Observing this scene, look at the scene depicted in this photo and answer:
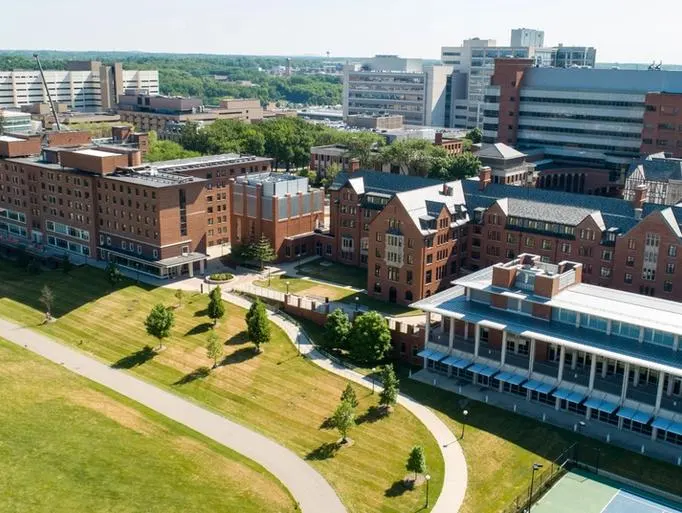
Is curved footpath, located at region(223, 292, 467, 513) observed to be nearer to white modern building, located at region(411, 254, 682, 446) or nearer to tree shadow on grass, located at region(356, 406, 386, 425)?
tree shadow on grass, located at region(356, 406, 386, 425)

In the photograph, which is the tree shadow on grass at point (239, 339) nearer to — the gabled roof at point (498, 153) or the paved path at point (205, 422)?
the paved path at point (205, 422)

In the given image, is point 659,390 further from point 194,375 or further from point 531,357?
point 194,375

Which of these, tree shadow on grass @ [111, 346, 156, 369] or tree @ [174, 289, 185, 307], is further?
tree @ [174, 289, 185, 307]

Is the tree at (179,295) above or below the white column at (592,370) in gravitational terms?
below

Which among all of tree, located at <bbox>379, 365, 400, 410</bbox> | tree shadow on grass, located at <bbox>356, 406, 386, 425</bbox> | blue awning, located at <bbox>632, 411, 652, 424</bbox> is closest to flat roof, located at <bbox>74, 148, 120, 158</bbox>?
tree, located at <bbox>379, 365, 400, 410</bbox>

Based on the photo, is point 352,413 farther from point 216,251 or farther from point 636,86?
point 636,86

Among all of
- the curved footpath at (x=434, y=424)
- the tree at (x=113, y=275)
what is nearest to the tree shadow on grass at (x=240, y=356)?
the curved footpath at (x=434, y=424)
